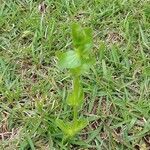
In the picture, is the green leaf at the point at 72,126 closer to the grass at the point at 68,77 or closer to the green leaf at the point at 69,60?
the grass at the point at 68,77

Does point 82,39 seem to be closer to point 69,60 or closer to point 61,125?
point 69,60

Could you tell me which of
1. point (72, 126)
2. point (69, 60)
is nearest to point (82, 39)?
point (69, 60)

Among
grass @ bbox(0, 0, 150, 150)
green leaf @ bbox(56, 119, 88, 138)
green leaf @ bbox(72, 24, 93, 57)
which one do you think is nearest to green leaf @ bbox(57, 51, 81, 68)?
green leaf @ bbox(72, 24, 93, 57)

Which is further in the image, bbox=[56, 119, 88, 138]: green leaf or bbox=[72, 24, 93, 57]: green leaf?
bbox=[56, 119, 88, 138]: green leaf

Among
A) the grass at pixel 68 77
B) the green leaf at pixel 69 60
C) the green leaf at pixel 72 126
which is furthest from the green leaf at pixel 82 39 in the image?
the grass at pixel 68 77

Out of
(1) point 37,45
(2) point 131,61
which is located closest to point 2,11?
(1) point 37,45

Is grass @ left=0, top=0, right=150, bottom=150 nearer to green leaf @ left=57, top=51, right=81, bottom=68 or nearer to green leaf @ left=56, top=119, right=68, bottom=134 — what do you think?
green leaf @ left=56, top=119, right=68, bottom=134
